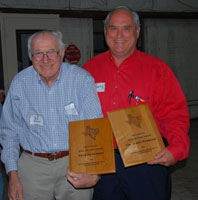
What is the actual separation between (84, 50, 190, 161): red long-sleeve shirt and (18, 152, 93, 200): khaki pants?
1.83ft

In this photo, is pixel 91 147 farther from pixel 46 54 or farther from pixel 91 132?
pixel 46 54

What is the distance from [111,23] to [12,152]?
1.21 m

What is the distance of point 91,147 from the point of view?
154 cm

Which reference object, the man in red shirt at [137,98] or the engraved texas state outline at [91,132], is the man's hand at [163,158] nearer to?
the man in red shirt at [137,98]

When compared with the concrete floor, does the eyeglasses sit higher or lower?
higher

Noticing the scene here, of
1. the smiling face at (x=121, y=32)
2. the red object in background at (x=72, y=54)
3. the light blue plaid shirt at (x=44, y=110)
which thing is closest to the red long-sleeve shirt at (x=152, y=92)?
the smiling face at (x=121, y=32)

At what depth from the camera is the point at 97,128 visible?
1.57 metres

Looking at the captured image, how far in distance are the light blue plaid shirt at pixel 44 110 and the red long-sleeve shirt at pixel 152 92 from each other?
0.28 metres

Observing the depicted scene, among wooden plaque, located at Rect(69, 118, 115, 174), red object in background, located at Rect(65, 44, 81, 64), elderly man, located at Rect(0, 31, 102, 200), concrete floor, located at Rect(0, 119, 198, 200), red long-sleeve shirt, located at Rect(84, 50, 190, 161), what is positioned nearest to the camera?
wooden plaque, located at Rect(69, 118, 115, 174)

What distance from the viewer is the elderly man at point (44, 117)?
1.74 m

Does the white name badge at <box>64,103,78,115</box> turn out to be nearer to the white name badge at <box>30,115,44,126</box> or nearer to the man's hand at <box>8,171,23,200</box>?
the white name badge at <box>30,115,44,126</box>

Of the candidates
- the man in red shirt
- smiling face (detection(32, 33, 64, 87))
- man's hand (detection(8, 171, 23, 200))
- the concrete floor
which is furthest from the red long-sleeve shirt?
the concrete floor

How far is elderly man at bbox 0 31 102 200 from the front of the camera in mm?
1736

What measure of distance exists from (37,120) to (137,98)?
2.44ft
